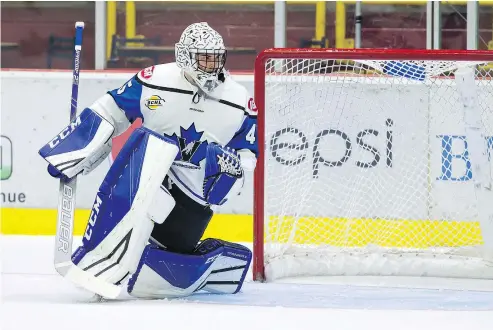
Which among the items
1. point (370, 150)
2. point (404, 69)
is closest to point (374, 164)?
point (370, 150)

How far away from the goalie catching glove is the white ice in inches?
13.6

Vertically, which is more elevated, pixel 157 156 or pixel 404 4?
pixel 404 4

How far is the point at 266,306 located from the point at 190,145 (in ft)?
1.92

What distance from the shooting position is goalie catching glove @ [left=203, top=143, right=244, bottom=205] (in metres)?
3.33

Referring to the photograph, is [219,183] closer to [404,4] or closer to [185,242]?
[185,242]

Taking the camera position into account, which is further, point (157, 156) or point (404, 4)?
point (404, 4)

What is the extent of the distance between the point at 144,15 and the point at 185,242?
268 centimetres

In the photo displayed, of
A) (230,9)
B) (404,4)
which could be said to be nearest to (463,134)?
(404,4)

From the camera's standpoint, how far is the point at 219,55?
133 inches

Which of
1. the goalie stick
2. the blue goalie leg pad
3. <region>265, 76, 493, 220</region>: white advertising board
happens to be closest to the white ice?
the goalie stick

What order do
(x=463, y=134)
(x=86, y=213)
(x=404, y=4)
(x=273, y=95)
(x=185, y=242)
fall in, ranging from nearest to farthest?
1. (x=185, y=242)
2. (x=273, y=95)
3. (x=463, y=134)
4. (x=86, y=213)
5. (x=404, y=4)

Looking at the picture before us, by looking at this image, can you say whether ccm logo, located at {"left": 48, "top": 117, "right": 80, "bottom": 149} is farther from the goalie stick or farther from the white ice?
the white ice

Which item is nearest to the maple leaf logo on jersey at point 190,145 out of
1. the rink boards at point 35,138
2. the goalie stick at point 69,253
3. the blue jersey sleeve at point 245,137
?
the blue jersey sleeve at point 245,137

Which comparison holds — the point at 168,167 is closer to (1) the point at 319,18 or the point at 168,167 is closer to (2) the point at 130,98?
(2) the point at 130,98
